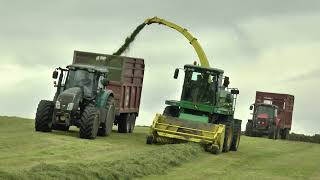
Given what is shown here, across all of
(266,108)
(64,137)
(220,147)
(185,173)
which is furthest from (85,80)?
(266,108)

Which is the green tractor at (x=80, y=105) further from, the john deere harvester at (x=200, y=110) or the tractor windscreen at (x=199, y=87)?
the tractor windscreen at (x=199, y=87)

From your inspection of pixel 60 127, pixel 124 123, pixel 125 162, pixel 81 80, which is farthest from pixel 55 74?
pixel 125 162

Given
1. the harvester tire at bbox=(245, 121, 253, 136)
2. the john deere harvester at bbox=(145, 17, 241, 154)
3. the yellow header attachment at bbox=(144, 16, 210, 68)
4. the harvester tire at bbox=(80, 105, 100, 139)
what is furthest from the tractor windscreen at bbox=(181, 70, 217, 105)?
the harvester tire at bbox=(245, 121, 253, 136)

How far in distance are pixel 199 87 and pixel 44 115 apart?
5302 mm

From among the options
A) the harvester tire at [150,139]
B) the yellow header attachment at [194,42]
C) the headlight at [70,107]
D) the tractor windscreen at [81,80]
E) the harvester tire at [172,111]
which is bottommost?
the harvester tire at [150,139]

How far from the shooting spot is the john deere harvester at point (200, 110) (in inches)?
851

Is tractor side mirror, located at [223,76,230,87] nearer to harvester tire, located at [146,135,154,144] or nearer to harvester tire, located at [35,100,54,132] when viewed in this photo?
harvester tire, located at [146,135,154,144]

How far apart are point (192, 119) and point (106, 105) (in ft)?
10.0

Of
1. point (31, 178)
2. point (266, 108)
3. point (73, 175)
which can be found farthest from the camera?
point (266, 108)

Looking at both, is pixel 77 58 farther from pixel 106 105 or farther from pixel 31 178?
pixel 31 178

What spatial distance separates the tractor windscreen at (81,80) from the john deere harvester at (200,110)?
2655 mm

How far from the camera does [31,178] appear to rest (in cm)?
1077

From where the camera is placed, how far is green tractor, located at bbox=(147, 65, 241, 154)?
71.0 ft

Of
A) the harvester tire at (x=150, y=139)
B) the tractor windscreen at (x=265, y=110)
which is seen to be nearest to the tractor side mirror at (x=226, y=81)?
the harvester tire at (x=150, y=139)
